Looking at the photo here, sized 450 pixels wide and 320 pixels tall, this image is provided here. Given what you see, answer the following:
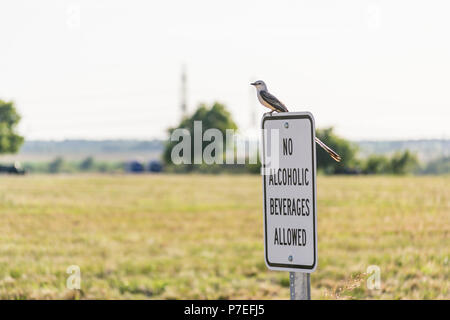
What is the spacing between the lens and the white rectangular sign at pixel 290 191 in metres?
4.55

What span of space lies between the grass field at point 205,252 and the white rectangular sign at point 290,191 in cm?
74

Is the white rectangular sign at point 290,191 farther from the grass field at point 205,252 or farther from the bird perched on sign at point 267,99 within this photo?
the grass field at point 205,252

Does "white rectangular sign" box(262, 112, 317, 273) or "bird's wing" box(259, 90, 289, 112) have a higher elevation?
"bird's wing" box(259, 90, 289, 112)

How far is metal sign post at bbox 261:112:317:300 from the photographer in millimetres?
4551

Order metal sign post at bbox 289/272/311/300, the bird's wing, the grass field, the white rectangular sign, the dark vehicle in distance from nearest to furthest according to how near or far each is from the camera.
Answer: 1. the white rectangular sign
2. metal sign post at bbox 289/272/311/300
3. the bird's wing
4. the grass field
5. the dark vehicle in distance

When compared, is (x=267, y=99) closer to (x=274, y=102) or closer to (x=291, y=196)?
(x=274, y=102)

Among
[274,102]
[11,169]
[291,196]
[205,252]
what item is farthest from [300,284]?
[11,169]

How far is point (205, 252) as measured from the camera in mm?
16344

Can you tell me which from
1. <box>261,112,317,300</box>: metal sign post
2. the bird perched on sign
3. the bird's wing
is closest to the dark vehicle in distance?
the bird perched on sign

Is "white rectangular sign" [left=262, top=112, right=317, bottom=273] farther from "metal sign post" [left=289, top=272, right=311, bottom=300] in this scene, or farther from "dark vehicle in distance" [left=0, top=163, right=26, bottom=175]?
"dark vehicle in distance" [left=0, top=163, right=26, bottom=175]

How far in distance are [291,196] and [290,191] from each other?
0.04 m

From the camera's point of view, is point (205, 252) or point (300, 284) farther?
point (205, 252)
